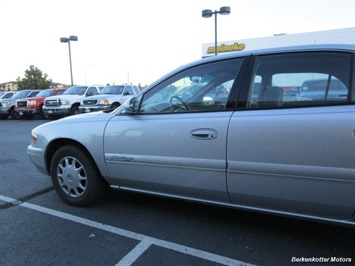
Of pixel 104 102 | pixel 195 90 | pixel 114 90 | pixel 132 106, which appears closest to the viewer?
pixel 195 90

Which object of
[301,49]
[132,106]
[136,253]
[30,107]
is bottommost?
[136,253]

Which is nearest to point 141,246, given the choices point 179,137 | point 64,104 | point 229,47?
point 179,137

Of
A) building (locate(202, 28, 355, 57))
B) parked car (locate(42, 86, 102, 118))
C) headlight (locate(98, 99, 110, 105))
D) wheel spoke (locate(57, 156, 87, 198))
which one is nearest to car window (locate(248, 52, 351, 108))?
wheel spoke (locate(57, 156, 87, 198))

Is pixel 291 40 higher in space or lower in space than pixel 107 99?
higher

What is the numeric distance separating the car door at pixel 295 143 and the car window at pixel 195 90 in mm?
267

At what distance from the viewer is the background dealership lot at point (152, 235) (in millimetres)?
2641

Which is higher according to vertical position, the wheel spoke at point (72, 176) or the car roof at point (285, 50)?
the car roof at point (285, 50)

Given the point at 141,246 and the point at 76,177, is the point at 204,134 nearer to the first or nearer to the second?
the point at 141,246

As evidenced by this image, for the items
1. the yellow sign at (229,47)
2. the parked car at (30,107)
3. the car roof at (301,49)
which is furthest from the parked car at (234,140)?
the yellow sign at (229,47)

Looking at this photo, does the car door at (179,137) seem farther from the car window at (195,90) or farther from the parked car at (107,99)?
the parked car at (107,99)

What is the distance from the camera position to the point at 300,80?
105 inches

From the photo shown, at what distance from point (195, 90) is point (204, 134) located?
60 centimetres

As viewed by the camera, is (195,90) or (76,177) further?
(76,177)

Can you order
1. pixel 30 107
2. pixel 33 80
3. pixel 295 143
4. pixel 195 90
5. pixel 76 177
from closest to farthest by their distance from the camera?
pixel 295 143 → pixel 195 90 → pixel 76 177 → pixel 30 107 → pixel 33 80
